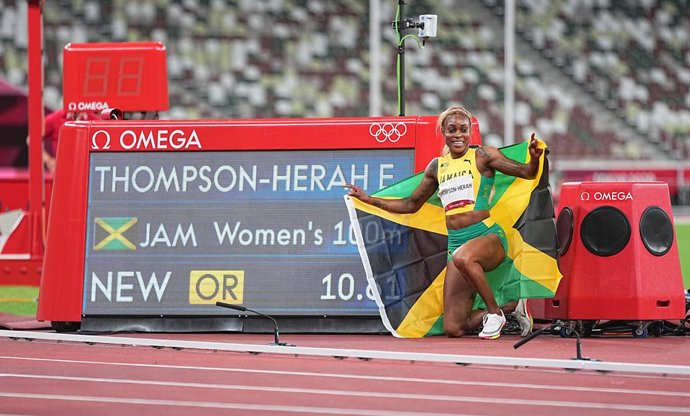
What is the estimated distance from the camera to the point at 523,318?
8070mm

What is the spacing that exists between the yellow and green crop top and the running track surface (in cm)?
75

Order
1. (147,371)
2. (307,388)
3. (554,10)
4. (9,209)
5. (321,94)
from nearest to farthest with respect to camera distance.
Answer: (307,388), (147,371), (9,209), (321,94), (554,10)

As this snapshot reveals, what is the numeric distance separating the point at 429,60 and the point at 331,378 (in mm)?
29328

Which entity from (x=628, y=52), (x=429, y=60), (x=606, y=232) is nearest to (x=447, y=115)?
(x=606, y=232)

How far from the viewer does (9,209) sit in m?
17.5

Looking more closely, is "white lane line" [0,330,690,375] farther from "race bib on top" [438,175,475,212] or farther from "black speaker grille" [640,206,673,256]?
"black speaker grille" [640,206,673,256]

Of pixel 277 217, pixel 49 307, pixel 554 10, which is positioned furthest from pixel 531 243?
pixel 554 10

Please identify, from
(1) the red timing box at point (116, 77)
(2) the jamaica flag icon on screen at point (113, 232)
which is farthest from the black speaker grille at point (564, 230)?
(1) the red timing box at point (116, 77)

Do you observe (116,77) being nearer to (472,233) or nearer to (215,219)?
(215,219)

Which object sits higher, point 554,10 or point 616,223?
point 554,10

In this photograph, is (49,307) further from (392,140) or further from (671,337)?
(671,337)

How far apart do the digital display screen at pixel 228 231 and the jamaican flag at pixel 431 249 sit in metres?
0.14

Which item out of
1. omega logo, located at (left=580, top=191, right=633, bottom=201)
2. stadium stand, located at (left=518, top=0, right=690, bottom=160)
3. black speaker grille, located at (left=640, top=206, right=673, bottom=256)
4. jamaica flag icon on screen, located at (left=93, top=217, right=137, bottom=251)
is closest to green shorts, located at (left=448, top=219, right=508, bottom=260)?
omega logo, located at (left=580, top=191, right=633, bottom=201)

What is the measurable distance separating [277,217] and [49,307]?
1439 mm
